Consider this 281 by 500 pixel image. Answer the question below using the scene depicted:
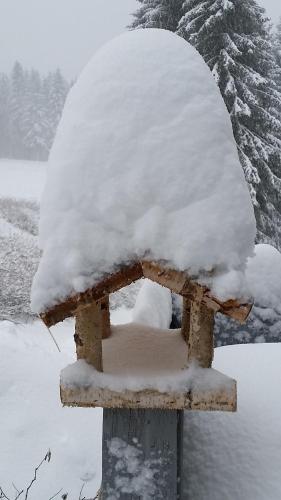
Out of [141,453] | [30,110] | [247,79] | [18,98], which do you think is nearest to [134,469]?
[141,453]

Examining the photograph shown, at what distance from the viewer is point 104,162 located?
1773 millimetres

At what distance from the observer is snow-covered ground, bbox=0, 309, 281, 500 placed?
2598 mm

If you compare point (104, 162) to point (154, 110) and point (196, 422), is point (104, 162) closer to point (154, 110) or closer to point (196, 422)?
point (154, 110)

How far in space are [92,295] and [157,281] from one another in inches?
10.5

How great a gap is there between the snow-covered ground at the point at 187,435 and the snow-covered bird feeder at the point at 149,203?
0.89 m

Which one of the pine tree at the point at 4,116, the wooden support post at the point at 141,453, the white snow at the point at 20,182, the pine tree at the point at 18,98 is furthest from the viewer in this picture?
the pine tree at the point at 4,116

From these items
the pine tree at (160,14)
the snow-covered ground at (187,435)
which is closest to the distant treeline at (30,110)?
Result: the pine tree at (160,14)

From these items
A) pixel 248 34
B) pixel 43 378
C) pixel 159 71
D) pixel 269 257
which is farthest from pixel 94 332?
pixel 248 34

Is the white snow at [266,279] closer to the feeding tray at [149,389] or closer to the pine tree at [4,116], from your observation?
the feeding tray at [149,389]

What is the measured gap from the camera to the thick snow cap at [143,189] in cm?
171

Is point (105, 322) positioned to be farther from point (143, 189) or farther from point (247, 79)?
point (247, 79)

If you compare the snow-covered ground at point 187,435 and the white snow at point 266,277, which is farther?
the white snow at point 266,277

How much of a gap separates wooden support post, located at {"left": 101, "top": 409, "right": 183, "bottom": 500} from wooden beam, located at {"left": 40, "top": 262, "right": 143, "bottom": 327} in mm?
698

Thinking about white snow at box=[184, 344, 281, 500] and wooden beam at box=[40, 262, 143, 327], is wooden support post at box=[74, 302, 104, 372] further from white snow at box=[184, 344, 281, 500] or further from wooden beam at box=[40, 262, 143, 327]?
white snow at box=[184, 344, 281, 500]
